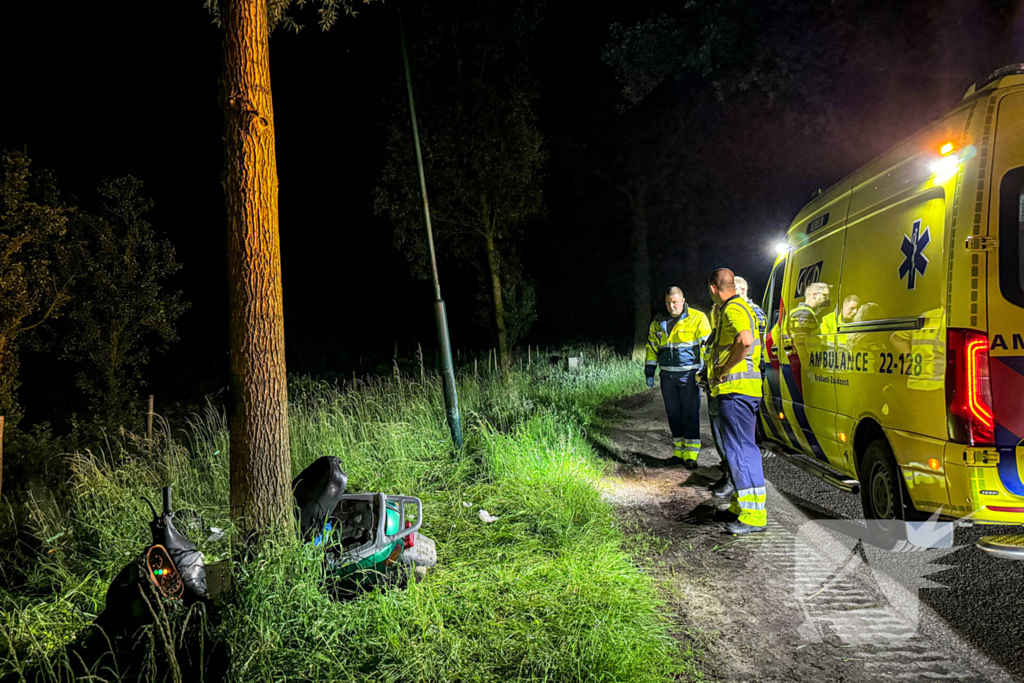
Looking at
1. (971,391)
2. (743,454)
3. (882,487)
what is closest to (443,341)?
(743,454)

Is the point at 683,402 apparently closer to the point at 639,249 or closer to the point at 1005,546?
the point at 1005,546

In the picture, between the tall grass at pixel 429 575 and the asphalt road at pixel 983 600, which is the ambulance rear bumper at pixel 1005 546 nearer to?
the asphalt road at pixel 983 600

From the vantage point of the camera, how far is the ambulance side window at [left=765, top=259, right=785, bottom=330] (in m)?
6.63

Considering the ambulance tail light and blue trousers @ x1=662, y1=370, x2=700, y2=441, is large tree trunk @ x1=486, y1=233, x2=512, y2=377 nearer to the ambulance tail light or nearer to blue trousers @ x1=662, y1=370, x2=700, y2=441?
blue trousers @ x1=662, y1=370, x2=700, y2=441

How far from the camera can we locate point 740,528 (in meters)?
4.71

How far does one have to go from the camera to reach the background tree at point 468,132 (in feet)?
46.3

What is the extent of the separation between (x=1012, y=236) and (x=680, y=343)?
381cm

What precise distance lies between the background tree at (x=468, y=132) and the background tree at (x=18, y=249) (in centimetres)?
633

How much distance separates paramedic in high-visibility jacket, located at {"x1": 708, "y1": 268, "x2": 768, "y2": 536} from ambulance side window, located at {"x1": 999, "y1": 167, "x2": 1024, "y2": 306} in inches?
71.3

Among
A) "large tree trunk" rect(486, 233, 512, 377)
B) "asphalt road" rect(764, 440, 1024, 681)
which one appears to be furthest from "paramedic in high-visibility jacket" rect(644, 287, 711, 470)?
"large tree trunk" rect(486, 233, 512, 377)

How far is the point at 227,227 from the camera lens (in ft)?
12.0

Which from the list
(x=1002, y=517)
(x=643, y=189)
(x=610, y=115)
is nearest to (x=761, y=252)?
(x=643, y=189)

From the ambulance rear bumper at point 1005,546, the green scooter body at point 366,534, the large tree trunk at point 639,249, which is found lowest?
the ambulance rear bumper at point 1005,546

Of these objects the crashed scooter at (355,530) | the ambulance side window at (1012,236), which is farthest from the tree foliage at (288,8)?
the ambulance side window at (1012,236)
